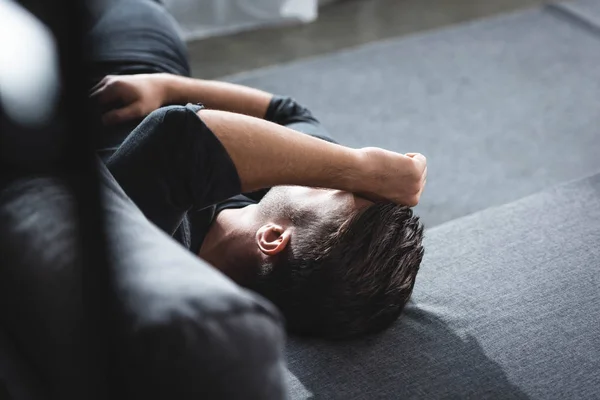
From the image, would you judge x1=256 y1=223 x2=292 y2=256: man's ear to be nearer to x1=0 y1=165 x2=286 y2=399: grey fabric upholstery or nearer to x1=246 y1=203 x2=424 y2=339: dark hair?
x1=246 y1=203 x2=424 y2=339: dark hair

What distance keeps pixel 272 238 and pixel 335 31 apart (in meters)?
1.71

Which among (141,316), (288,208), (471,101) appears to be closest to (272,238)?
(288,208)

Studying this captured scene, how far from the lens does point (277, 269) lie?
1.31 m

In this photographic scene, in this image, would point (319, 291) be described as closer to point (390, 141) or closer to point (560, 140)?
point (390, 141)

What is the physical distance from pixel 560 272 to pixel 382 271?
325mm

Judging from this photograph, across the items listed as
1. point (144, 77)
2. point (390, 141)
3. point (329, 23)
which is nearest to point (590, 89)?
point (390, 141)

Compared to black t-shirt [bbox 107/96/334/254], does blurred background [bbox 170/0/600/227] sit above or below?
below

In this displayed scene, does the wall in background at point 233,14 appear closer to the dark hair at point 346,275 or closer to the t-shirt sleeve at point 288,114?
the t-shirt sleeve at point 288,114

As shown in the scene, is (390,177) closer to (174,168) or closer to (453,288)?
(453,288)

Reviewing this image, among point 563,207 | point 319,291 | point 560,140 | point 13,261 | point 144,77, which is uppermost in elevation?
point 13,261

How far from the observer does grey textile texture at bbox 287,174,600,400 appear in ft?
3.84

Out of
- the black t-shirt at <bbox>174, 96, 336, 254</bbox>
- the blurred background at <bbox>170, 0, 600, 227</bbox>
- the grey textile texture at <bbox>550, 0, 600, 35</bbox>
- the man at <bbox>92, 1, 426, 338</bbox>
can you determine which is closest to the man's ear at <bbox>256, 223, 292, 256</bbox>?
the man at <bbox>92, 1, 426, 338</bbox>

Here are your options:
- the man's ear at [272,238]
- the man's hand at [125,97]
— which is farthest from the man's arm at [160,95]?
the man's ear at [272,238]

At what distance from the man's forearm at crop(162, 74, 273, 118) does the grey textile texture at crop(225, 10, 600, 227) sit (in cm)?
58
